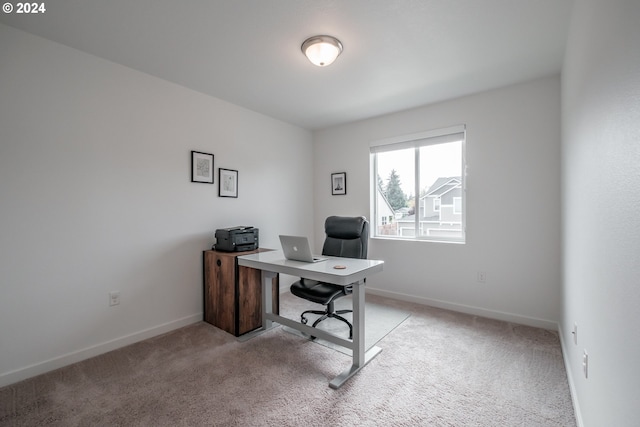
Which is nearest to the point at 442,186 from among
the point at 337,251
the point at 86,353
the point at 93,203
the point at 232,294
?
the point at 337,251

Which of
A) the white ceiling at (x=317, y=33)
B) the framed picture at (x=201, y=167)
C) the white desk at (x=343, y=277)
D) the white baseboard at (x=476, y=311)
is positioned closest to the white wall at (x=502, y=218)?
the white baseboard at (x=476, y=311)

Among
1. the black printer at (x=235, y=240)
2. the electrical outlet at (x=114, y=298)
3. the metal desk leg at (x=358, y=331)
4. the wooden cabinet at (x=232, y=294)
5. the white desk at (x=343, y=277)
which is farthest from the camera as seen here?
the black printer at (x=235, y=240)

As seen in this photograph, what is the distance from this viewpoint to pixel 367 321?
297 cm

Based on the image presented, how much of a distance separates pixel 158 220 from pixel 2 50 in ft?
5.14

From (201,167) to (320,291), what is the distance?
1.88 meters

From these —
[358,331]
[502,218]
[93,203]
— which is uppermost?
[93,203]

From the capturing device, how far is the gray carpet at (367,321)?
2551 millimetres

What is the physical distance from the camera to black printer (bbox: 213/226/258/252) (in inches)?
113

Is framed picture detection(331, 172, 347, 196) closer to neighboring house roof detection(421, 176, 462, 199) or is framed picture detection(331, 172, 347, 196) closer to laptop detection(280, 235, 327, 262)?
neighboring house roof detection(421, 176, 462, 199)

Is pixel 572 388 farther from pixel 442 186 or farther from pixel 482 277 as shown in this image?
pixel 442 186

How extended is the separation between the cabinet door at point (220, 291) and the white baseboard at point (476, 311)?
202 centimetres

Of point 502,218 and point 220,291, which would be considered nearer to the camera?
point 220,291

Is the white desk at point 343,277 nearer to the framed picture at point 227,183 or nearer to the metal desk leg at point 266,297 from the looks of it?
the metal desk leg at point 266,297

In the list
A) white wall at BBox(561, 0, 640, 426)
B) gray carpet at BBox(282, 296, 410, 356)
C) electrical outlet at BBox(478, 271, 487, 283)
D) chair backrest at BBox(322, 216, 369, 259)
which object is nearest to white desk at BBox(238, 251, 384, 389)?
gray carpet at BBox(282, 296, 410, 356)
